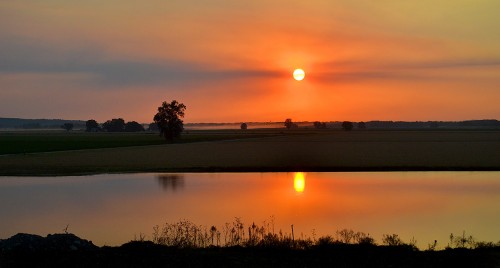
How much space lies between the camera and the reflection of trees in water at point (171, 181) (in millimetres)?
40625

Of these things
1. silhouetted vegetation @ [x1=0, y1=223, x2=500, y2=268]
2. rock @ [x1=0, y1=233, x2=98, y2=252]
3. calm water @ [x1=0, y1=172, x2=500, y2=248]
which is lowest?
calm water @ [x1=0, y1=172, x2=500, y2=248]

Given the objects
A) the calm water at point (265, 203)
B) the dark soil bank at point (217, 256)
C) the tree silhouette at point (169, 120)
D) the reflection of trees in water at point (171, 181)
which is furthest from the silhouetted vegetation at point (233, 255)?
the tree silhouette at point (169, 120)

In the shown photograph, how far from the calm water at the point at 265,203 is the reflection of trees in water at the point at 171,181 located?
80 millimetres

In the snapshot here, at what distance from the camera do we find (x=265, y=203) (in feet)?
104

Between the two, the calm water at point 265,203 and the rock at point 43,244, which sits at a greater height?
the rock at point 43,244

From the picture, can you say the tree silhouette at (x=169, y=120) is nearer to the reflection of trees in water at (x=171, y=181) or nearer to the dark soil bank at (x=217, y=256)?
the reflection of trees in water at (x=171, y=181)

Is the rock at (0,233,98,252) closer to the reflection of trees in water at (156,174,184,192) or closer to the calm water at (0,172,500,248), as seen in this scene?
the calm water at (0,172,500,248)

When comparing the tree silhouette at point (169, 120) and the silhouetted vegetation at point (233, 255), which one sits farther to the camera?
the tree silhouette at point (169, 120)

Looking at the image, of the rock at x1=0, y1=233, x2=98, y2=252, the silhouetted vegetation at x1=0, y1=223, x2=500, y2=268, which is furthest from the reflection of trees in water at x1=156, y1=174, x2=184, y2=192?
the silhouetted vegetation at x1=0, y1=223, x2=500, y2=268

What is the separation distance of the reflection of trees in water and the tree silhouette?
74167mm

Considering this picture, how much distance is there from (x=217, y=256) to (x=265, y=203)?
16430mm

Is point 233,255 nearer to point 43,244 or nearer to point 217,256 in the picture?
point 217,256

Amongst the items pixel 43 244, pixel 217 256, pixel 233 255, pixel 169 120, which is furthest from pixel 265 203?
pixel 169 120

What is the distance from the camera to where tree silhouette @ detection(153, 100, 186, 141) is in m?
123
